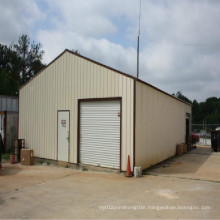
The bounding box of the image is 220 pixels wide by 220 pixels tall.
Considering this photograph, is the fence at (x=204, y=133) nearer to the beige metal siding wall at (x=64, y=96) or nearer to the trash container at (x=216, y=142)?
the trash container at (x=216, y=142)

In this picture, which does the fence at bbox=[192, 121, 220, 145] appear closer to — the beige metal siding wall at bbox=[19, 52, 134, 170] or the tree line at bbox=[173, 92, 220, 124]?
the beige metal siding wall at bbox=[19, 52, 134, 170]

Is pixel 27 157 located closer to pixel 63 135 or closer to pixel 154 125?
pixel 63 135

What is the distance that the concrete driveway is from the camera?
16.4 ft

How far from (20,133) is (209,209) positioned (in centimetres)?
969

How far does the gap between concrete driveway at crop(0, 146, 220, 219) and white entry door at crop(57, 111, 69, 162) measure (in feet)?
3.59

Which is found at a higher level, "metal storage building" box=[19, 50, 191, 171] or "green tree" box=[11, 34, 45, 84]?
"green tree" box=[11, 34, 45, 84]

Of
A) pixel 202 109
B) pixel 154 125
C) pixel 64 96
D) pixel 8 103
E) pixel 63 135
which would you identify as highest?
pixel 202 109

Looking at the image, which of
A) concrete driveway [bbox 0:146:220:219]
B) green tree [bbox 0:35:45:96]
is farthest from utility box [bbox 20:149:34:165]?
green tree [bbox 0:35:45:96]

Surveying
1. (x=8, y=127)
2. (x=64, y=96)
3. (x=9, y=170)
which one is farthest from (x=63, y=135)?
(x=8, y=127)

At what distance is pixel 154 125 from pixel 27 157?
18.4 ft

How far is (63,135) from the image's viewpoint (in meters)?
10.4

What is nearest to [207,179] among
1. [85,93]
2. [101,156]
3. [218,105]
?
[101,156]

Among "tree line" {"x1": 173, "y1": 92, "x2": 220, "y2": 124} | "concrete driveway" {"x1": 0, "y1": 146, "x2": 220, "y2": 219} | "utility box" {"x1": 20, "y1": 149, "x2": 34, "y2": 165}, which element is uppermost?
"tree line" {"x1": 173, "y1": 92, "x2": 220, "y2": 124}

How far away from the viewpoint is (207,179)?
7.98 metres
